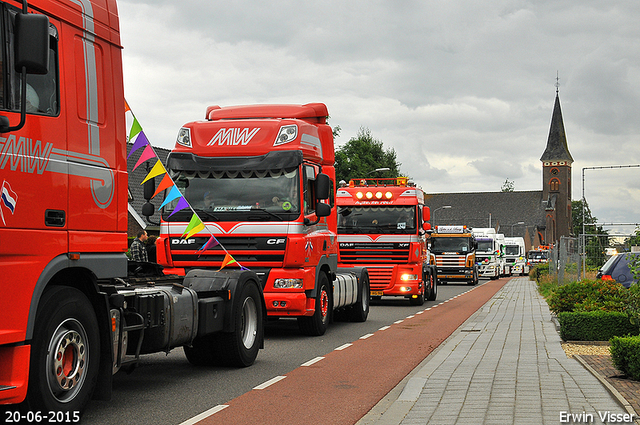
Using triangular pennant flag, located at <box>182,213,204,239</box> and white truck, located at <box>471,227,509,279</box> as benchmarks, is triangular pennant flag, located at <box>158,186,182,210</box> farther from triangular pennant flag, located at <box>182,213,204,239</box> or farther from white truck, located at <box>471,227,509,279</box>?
white truck, located at <box>471,227,509,279</box>

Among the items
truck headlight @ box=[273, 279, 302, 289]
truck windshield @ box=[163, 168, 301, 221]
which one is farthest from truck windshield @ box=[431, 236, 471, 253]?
truck windshield @ box=[163, 168, 301, 221]

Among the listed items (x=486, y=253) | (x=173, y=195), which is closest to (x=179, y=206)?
(x=173, y=195)

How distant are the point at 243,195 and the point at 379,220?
922 cm

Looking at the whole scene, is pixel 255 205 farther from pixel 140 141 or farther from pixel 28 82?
pixel 28 82

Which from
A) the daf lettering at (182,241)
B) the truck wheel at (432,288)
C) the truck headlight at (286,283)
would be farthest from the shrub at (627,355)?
the truck wheel at (432,288)

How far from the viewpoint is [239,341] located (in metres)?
9.08

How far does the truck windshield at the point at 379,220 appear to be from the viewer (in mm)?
20344

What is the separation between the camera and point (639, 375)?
24.6 feet

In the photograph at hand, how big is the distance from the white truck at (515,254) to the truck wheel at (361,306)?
4611cm

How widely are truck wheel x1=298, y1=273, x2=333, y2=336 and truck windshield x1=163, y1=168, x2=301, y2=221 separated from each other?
181 cm

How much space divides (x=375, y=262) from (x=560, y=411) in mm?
14024

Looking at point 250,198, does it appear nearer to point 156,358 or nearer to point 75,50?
point 156,358

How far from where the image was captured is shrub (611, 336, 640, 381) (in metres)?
7.49

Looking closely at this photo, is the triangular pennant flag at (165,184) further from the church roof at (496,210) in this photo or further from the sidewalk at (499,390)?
the church roof at (496,210)
